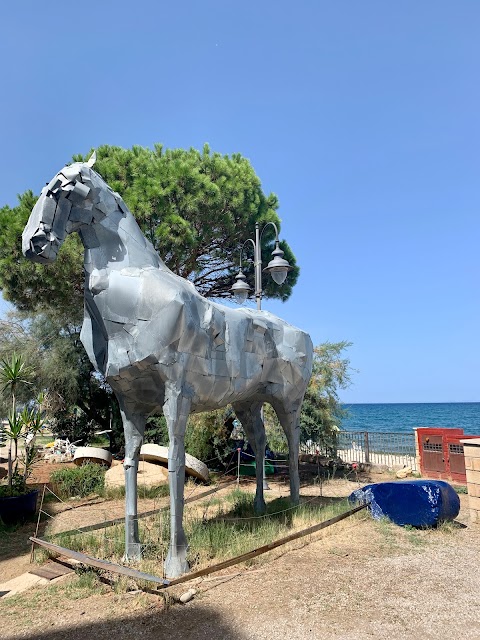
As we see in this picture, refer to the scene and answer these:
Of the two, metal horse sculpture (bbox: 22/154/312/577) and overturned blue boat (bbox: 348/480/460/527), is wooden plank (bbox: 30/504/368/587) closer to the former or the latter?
metal horse sculpture (bbox: 22/154/312/577)

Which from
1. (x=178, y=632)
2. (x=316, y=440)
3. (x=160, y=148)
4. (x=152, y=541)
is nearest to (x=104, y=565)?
(x=178, y=632)

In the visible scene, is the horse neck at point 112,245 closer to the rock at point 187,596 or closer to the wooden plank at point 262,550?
the wooden plank at point 262,550

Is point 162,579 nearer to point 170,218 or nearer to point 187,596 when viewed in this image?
Answer: point 187,596

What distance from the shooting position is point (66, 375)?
16328 millimetres

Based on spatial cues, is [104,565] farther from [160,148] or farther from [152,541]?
[160,148]

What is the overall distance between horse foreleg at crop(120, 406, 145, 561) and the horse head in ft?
6.96

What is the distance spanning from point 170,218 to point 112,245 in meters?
6.94

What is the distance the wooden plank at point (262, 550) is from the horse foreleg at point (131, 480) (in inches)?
37.5

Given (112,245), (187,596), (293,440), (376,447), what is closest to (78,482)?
(293,440)

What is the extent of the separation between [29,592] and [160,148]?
11850mm

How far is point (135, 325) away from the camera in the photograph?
4891 mm

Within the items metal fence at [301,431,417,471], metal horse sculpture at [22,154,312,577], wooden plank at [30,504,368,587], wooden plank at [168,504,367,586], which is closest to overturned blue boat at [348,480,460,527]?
wooden plank at [168,504,367,586]

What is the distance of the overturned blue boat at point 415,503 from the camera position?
21.7ft

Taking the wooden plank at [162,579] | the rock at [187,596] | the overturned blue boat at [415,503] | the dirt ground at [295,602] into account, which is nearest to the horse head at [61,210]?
the wooden plank at [162,579]
